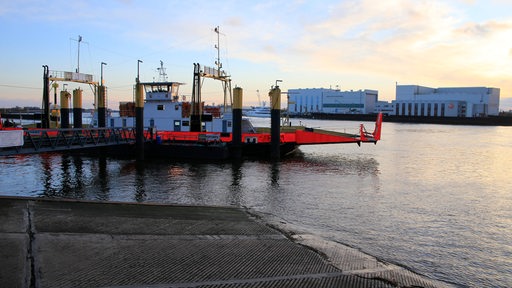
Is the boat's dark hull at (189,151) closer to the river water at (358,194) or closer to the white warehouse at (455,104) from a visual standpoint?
the river water at (358,194)

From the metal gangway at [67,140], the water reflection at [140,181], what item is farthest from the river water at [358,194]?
the metal gangway at [67,140]

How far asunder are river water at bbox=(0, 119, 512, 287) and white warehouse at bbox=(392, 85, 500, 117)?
517 ft

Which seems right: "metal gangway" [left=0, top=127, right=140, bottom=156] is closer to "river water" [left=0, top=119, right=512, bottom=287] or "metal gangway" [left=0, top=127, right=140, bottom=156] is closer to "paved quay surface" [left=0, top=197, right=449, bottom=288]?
"river water" [left=0, top=119, right=512, bottom=287]

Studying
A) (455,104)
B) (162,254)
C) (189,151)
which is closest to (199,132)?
(189,151)

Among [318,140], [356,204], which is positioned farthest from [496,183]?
[318,140]

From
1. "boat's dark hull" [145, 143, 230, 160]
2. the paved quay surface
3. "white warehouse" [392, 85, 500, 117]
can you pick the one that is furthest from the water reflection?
"white warehouse" [392, 85, 500, 117]

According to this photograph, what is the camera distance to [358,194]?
70.2ft

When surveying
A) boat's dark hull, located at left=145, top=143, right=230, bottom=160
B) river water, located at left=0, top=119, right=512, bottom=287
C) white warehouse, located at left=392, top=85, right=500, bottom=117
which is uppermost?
white warehouse, located at left=392, top=85, right=500, bottom=117

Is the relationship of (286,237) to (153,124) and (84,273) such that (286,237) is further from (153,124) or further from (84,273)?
(153,124)

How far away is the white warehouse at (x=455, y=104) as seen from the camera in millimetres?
180500

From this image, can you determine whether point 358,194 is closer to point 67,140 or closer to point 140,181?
point 140,181

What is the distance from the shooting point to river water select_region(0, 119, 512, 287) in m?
12.4

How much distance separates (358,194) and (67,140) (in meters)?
19.6

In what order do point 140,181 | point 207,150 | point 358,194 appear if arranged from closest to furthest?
point 358,194
point 140,181
point 207,150
